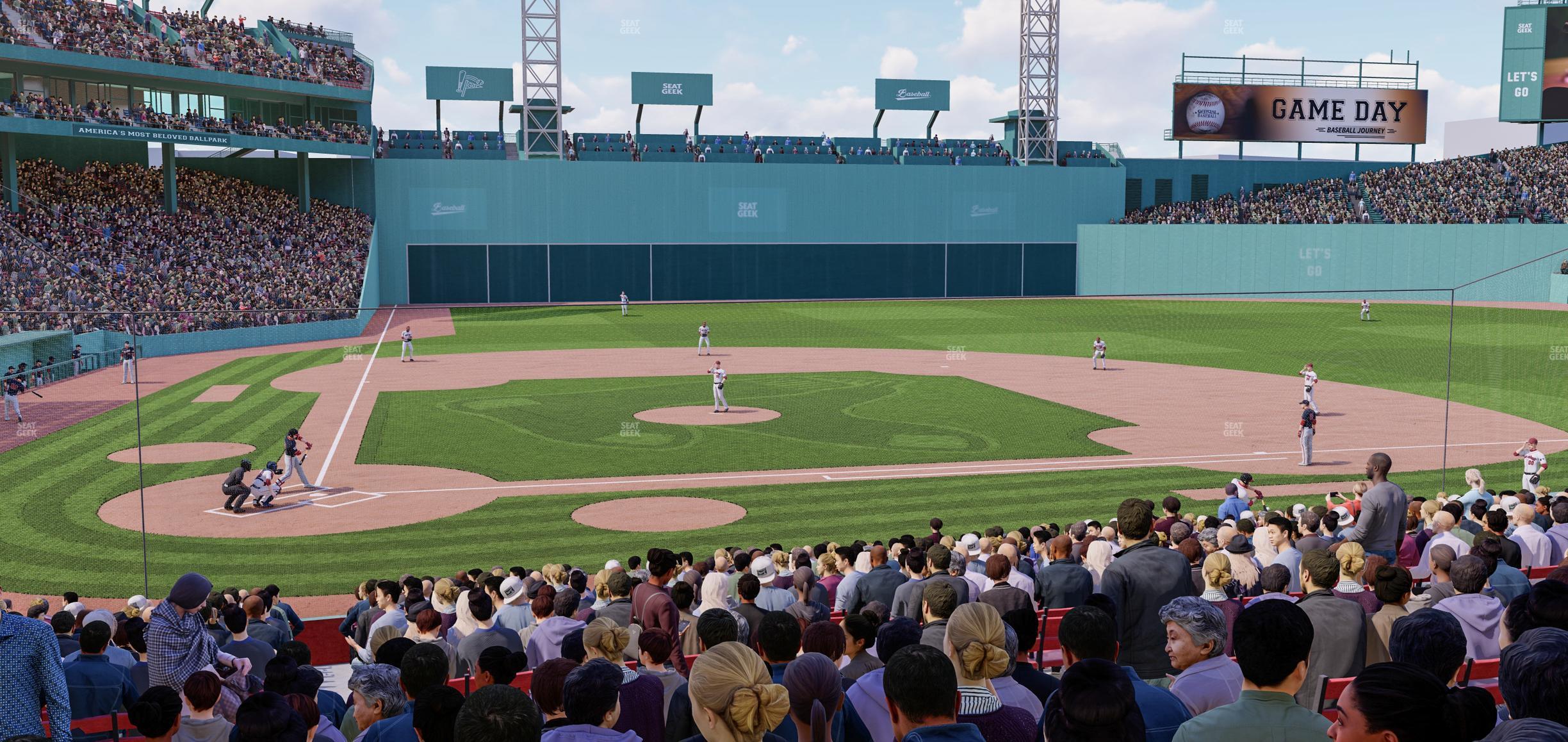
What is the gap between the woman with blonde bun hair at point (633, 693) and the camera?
6.11m

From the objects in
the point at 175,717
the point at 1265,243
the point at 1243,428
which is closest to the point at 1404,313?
the point at 1265,243

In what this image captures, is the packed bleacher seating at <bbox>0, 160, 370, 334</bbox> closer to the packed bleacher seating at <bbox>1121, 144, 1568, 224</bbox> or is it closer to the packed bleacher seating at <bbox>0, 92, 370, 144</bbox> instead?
the packed bleacher seating at <bbox>0, 92, 370, 144</bbox>

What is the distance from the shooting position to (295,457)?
2242 centimetres

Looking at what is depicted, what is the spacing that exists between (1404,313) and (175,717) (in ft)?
186

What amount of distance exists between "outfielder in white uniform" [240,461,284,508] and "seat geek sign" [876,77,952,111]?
214 ft

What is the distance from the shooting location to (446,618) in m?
10.9

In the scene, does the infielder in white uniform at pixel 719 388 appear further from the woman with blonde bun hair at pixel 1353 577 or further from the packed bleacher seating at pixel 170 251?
the woman with blonde bun hair at pixel 1353 577

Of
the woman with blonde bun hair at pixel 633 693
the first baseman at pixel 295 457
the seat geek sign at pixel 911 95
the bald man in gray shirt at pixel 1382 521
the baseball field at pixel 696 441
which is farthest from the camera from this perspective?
the seat geek sign at pixel 911 95

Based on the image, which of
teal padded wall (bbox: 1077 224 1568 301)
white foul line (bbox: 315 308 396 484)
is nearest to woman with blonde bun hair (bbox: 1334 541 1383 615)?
white foul line (bbox: 315 308 396 484)

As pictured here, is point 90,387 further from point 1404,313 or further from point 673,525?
point 1404,313

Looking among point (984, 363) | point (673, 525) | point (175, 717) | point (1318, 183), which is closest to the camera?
point (175, 717)

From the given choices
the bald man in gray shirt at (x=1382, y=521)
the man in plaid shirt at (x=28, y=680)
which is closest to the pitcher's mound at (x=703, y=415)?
the bald man in gray shirt at (x=1382, y=521)

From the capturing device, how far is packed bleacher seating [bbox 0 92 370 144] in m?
50.4

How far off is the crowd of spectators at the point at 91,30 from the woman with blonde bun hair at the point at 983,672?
5634cm
